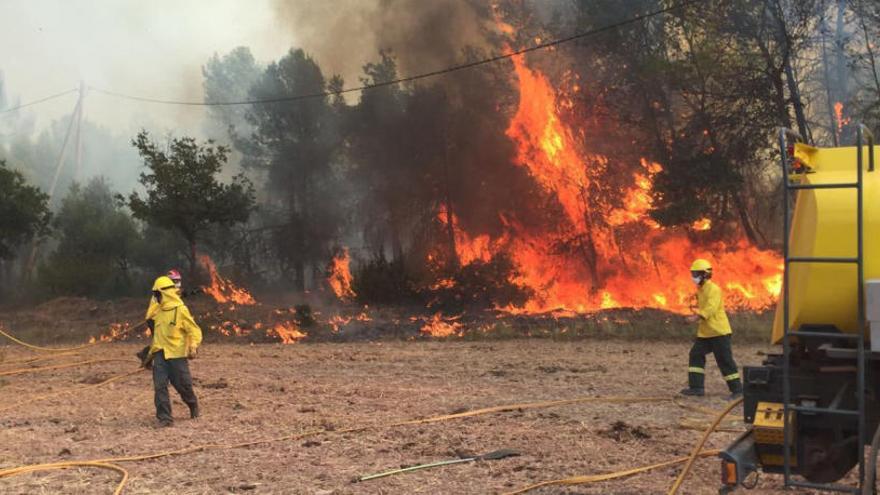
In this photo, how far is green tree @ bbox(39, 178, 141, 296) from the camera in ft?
87.8

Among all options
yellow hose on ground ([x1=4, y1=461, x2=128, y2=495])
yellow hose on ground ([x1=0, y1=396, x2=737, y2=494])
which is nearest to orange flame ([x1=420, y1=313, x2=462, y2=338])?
yellow hose on ground ([x1=0, y1=396, x2=737, y2=494])

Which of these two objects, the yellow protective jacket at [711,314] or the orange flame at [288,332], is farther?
the orange flame at [288,332]

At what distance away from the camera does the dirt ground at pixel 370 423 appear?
228 inches

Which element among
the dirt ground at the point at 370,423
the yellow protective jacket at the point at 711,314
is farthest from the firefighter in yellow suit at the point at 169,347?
the yellow protective jacket at the point at 711,314

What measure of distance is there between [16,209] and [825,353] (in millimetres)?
26222

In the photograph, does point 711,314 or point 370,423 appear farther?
point 711,314

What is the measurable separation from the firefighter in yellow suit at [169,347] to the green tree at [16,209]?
19334mm

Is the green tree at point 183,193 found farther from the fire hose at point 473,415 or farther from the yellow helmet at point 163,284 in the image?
the fire hose at point 473,415

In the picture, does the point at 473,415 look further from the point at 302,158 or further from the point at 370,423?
the point at 302,158

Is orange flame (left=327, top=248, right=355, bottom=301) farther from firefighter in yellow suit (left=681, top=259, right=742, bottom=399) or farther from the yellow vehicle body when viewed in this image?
the yellow vehicle body

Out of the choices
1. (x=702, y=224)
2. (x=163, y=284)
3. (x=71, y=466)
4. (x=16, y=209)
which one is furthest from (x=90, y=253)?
(x=71, y=466)

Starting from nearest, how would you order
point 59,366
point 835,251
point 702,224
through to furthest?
1. point 835,251
2. point 59,366
3. point 702,224

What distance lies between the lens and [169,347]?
322 inches

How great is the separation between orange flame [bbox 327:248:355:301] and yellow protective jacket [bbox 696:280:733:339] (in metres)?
13.4
